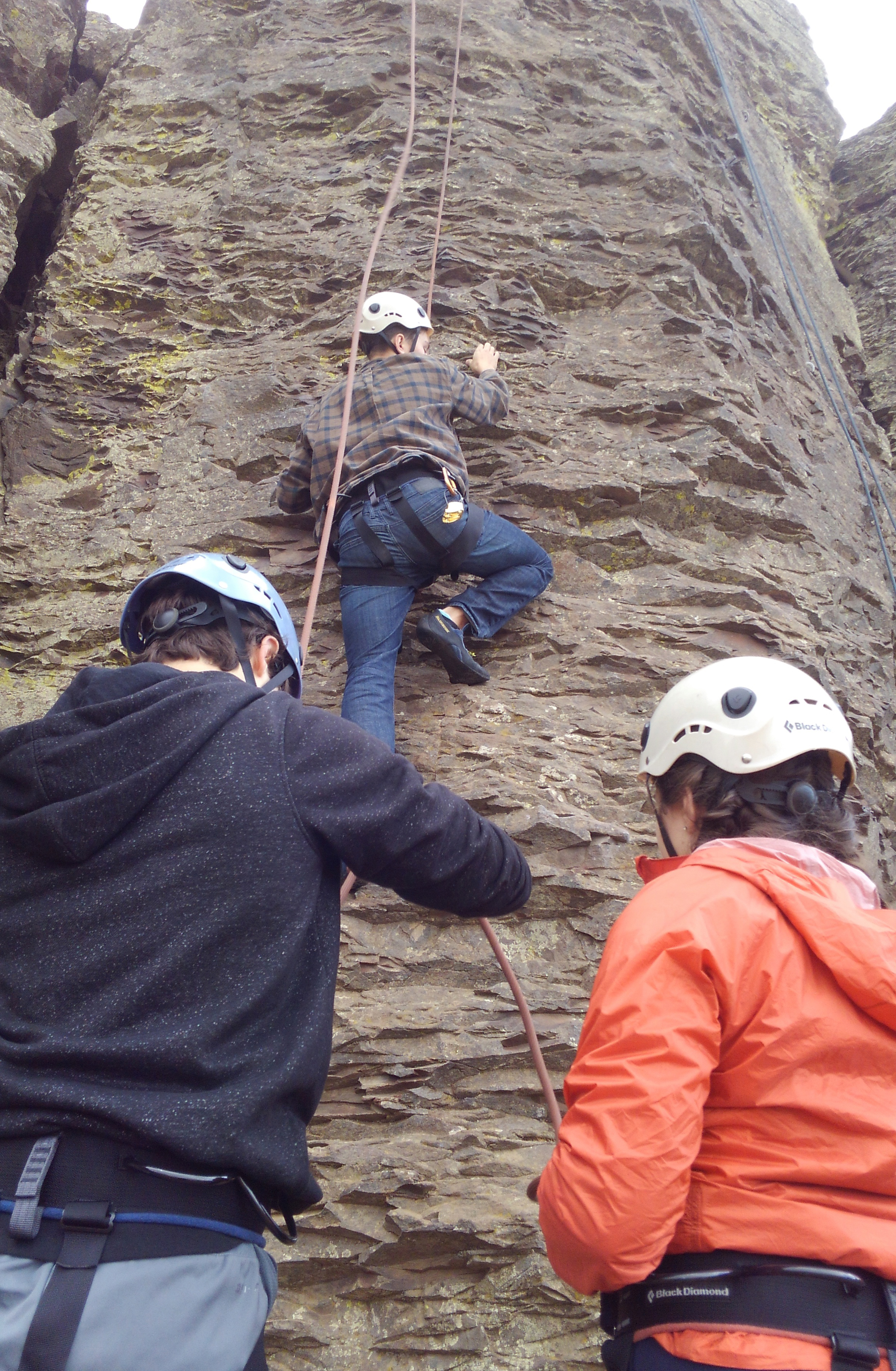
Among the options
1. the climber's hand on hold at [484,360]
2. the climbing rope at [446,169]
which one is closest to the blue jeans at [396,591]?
the climber's hand on hold at [484,360]

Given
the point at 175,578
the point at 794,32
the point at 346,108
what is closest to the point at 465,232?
the point at 346,108

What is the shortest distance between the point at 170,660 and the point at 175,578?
0.95 feet

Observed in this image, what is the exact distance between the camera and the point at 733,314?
7.15 meters

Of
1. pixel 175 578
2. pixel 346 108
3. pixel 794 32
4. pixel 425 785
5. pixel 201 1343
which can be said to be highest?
pixel 794 32

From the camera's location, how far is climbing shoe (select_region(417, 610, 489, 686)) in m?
4.70

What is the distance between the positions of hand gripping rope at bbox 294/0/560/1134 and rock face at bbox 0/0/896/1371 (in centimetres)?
13

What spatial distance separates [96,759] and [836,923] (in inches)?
52.0

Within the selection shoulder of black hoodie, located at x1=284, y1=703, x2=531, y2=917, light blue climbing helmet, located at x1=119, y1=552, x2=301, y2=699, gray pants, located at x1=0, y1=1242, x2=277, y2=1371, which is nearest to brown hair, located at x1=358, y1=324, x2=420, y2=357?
light blue climbing helmet, located at x1=119, y1=552, x2=301, y2=699

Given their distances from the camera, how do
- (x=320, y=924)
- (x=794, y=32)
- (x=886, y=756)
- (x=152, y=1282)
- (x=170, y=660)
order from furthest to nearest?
1. (x=794, y=32)
2. (x=886, y=756)
3. (x=170, y=660)
4. (x=320, y=924)
5. (x=152, y=1282)

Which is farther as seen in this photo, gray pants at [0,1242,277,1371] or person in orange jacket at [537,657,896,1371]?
person in orange jacket at [537,657,896,1371]

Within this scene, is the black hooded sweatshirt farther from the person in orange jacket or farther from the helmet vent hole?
the helmet vent hole

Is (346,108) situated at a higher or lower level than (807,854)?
Result: higher

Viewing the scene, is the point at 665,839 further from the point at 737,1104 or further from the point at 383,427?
the point at 383,427

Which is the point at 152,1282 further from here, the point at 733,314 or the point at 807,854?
the point at 733,314
